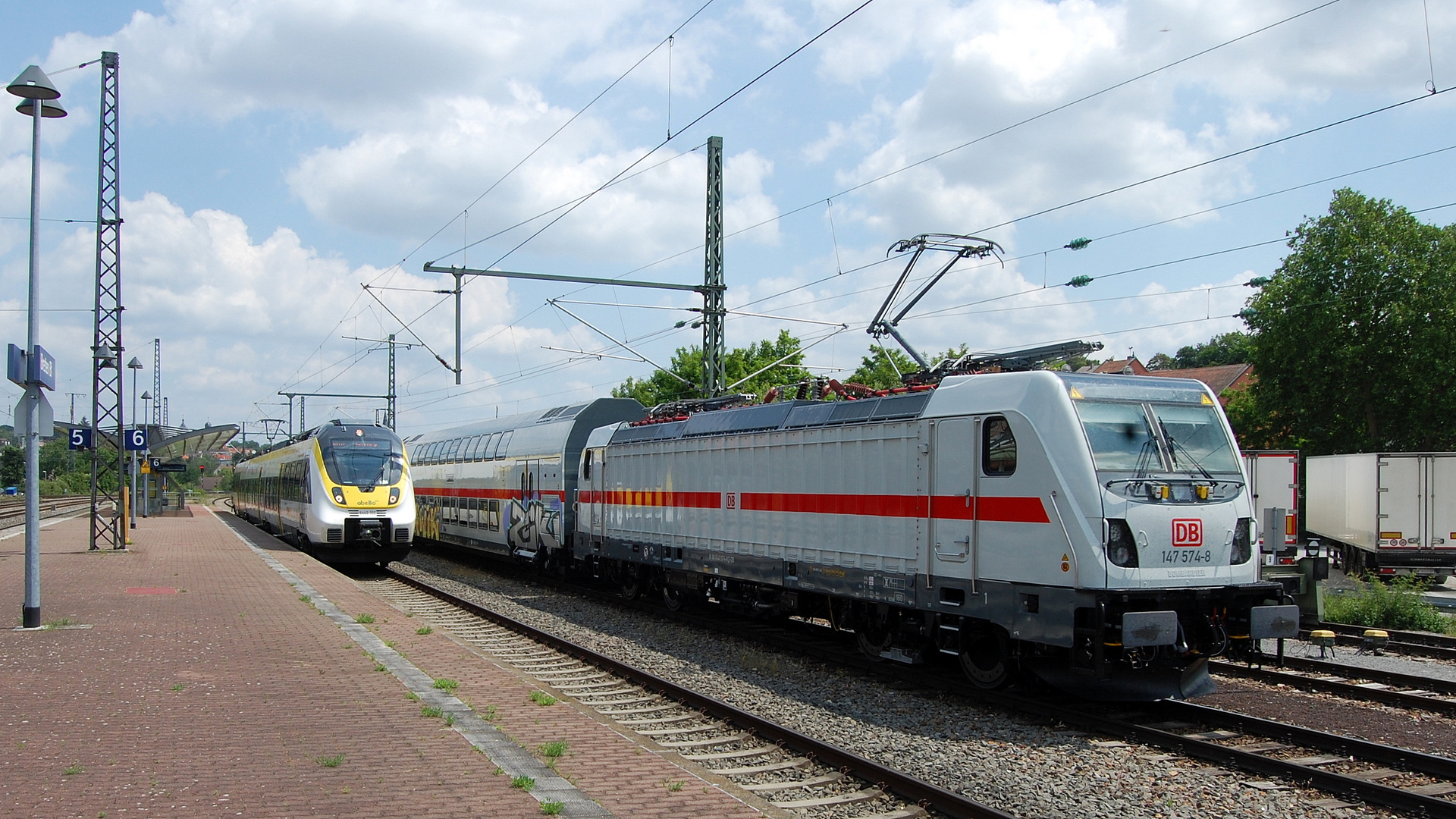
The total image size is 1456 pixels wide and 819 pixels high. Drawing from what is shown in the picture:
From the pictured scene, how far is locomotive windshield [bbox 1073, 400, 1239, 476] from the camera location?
965 centimetres

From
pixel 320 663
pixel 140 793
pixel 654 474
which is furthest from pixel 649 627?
pixel 140 793

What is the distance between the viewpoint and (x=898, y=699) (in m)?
10.7

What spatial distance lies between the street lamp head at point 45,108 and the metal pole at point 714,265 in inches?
437

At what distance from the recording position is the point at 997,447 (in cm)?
1026

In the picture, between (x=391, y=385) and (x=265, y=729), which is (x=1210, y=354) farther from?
(x=265, y=729)

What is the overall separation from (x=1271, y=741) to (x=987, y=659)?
2782 millimetres

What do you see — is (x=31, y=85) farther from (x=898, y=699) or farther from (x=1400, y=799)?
(x=1400, y=799)

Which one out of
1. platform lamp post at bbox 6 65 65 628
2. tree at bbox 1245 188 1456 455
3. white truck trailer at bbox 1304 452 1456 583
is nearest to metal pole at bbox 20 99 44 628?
platform lamp post at bbox 6 65 65 628

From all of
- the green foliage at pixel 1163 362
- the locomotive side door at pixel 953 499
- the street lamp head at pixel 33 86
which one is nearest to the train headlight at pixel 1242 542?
the locomotive side door at pixel 953 499

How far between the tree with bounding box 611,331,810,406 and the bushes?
105 ft

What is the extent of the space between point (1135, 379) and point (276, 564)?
1931cm

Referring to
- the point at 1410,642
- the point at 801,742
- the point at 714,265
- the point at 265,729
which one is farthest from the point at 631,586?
the point at 1410,642

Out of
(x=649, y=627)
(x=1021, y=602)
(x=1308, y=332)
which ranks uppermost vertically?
(x=1308, y=332)

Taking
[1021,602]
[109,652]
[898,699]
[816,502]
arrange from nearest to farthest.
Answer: [1021,602], [898,699], [109,652], [816,502]
